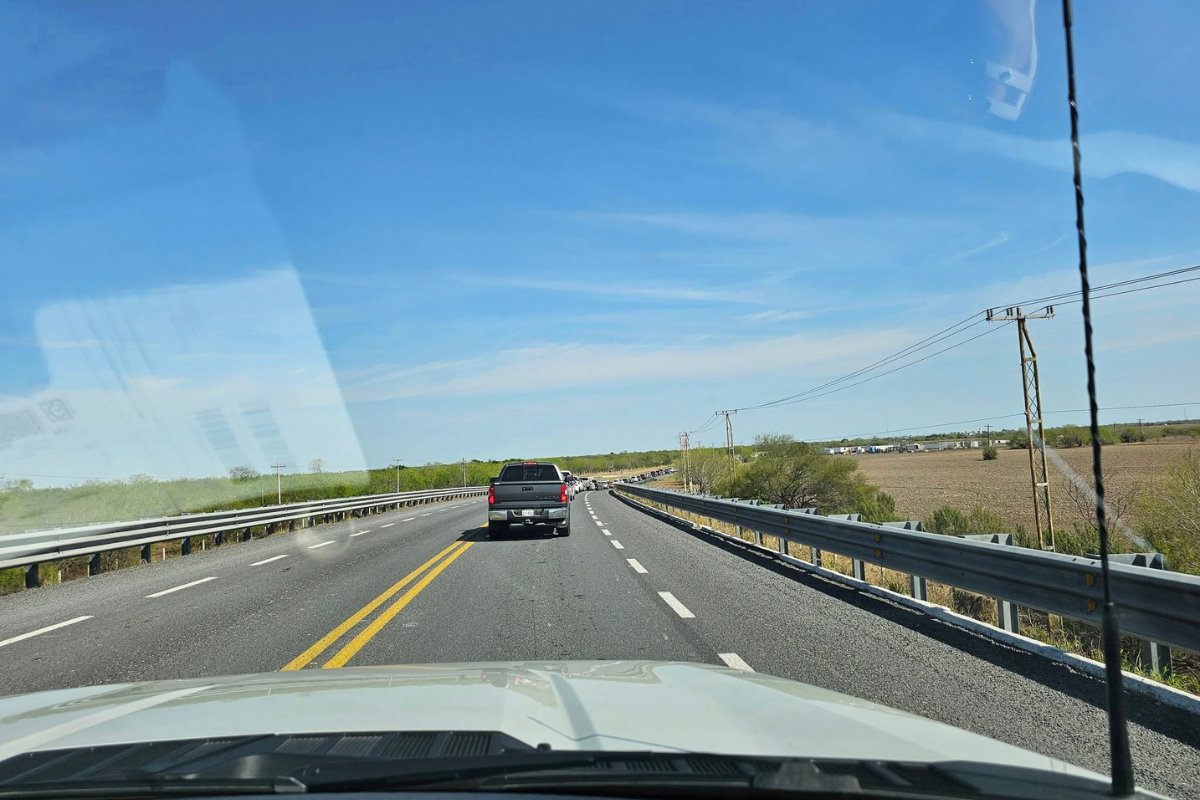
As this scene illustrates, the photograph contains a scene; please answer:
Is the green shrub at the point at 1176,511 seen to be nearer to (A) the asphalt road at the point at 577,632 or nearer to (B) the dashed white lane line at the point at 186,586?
(A) the asphalt road at the point at 577,632

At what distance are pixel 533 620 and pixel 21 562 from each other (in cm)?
970

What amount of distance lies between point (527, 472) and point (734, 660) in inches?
578

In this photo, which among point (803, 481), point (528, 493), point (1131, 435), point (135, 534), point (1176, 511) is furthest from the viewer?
point (1131, 435)

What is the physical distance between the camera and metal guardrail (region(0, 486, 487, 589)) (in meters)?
12.3

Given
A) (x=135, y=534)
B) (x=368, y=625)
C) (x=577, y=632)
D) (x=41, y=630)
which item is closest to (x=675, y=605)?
(x=577, y=632)

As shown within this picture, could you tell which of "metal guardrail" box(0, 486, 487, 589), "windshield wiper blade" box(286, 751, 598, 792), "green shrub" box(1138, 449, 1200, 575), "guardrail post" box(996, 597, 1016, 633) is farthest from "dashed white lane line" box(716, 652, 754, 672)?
"metal guardrail" box(0, 486, 487, 589)

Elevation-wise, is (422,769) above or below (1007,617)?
above

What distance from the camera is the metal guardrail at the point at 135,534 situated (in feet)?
40.2

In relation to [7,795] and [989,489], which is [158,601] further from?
[989,489]

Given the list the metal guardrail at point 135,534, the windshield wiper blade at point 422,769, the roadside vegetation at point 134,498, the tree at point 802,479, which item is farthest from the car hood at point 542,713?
the tree at point 802,479

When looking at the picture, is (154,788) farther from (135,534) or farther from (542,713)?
(135,534)

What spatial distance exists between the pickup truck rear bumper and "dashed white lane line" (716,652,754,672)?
12.1m

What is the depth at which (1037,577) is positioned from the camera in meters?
5.75

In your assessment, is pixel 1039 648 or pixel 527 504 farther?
pixel 527 504
